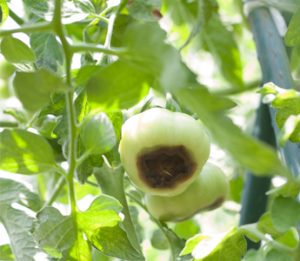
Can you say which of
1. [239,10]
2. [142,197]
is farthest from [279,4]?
[142,197]

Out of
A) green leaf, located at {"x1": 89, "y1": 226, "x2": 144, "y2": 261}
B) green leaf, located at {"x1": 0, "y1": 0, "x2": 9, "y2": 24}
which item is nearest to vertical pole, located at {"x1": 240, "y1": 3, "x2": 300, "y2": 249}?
green leaf, located at {"x1": 89, "y1": 226, "x2": 144, "y2": 261}

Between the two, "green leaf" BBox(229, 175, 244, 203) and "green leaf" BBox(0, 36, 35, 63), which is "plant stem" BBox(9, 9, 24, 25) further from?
"green leaf" BBox(229, 175, 244, 203)

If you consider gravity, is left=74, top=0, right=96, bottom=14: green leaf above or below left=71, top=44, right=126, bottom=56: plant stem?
below

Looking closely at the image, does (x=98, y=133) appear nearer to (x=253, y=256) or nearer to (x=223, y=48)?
(x=253, y=256)

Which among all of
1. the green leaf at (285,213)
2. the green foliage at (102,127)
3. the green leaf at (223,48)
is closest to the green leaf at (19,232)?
the green foliage at (102,127)

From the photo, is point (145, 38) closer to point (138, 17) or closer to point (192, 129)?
point (192, 129)

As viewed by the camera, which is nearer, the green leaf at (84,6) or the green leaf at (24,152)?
the green leaf at (24,152)

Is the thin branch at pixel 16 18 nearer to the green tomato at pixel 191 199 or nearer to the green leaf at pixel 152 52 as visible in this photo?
the green tomato at pixel 191 199
